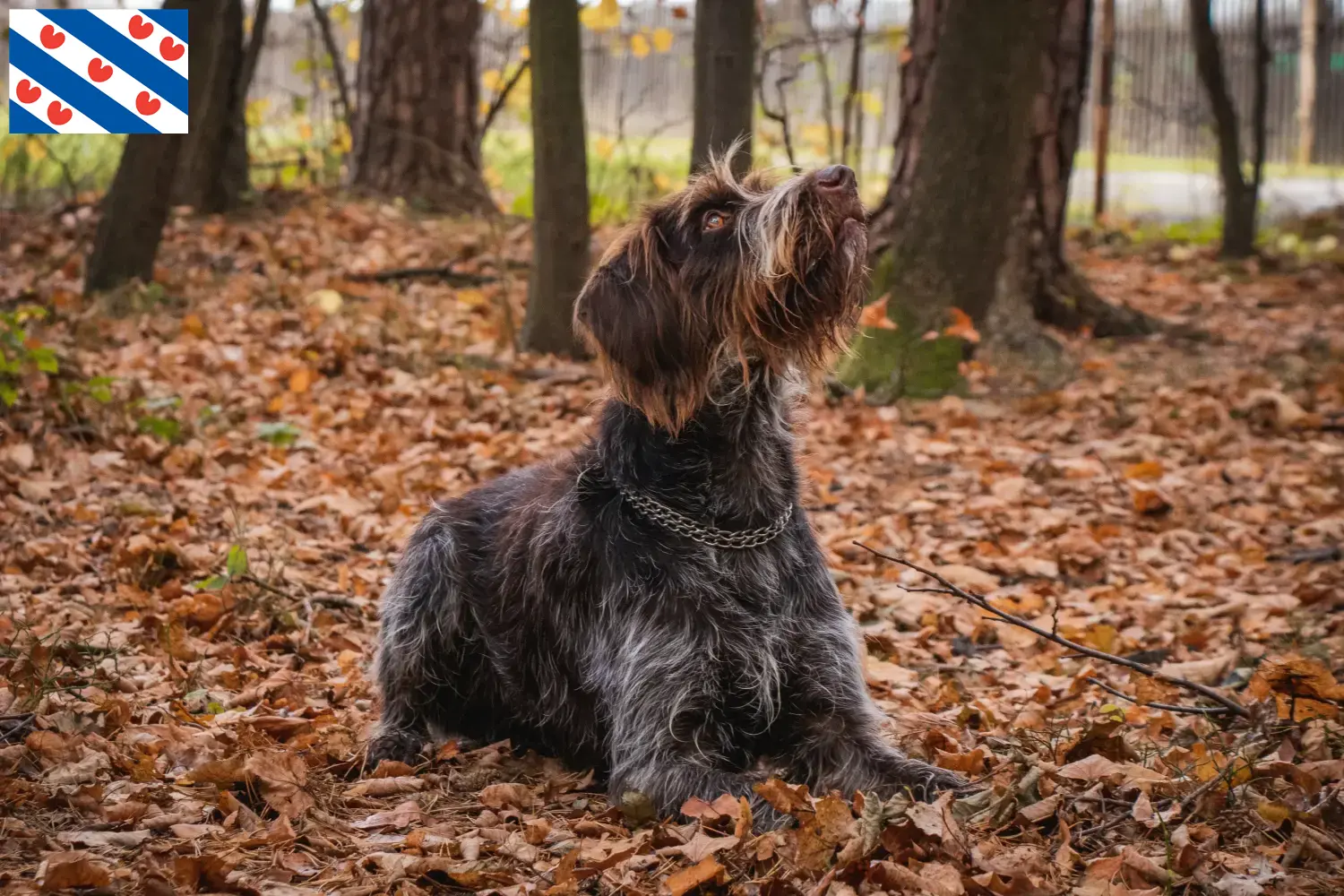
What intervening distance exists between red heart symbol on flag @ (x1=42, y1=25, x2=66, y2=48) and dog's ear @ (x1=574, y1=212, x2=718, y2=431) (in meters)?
3.73

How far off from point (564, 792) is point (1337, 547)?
4.41 m

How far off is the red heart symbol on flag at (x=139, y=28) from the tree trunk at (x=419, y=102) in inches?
259

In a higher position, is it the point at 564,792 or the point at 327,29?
the point at 327,29

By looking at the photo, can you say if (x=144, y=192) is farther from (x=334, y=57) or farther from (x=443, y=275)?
(x=334, y=57)

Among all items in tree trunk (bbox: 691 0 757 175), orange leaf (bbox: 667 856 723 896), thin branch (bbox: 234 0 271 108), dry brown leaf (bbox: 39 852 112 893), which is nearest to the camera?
dry brown leaf (bbox: 39 852 112 893)

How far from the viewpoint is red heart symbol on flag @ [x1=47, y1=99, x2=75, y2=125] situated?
670 cm

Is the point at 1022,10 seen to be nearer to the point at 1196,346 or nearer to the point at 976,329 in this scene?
the point at 976,329

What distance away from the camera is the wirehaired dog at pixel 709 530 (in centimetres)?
416

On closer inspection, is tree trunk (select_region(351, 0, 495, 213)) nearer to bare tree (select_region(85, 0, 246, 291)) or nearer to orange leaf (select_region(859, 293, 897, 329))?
bare tree (select_region(85, 0, 246, 291))

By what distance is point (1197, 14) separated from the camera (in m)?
14.5

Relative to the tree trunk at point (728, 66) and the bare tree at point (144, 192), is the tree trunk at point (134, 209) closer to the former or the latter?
the bare tree at point (144, 192)

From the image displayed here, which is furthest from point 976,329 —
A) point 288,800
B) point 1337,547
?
point 288,800

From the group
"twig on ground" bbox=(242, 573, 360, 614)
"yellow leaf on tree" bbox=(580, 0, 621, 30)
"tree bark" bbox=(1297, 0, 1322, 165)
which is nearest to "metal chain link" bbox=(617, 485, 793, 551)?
"twig on ground" bbox=(242, 573, 360, 614)

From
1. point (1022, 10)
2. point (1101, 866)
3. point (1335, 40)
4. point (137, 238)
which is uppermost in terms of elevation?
point (1335, 40)
